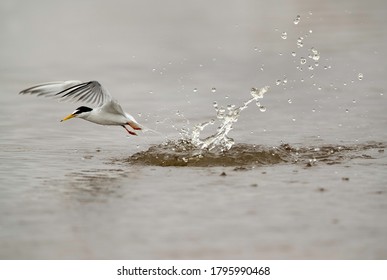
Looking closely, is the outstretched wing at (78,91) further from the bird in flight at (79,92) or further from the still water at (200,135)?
the still water at (200,135)

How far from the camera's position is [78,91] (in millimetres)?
8031

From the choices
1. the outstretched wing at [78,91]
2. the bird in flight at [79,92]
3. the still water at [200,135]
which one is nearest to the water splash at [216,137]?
the still water at [200,135]

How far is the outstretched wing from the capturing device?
8.00 m

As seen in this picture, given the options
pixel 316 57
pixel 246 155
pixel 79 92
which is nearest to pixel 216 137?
pixel 246 155

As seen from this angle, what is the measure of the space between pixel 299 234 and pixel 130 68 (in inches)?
269

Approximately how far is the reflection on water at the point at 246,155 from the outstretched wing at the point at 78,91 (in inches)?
25.6

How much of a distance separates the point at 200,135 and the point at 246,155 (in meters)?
1.09

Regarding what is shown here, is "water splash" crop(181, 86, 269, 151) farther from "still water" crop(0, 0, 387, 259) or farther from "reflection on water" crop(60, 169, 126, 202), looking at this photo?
"reflection on water" crop(60, 169, 126, 202)

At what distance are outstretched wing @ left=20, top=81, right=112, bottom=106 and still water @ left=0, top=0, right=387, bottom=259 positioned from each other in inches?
23.3

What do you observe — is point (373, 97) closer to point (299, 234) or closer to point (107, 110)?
point (107, 110)

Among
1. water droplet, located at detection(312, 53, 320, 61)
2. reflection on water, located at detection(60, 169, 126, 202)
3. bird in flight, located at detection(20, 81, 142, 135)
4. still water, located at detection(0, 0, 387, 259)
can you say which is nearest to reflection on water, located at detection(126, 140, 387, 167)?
still water, located at detection(0, 0, 387, 259)

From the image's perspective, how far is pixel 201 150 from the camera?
8000mm

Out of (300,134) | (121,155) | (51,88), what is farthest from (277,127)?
(51,88)

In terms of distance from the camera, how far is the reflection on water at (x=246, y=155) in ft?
25.3
